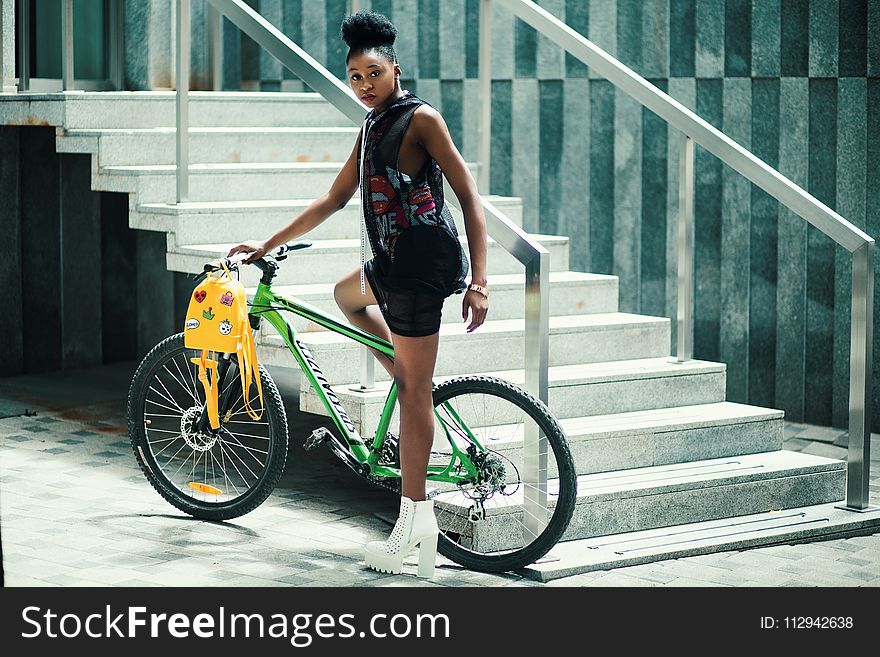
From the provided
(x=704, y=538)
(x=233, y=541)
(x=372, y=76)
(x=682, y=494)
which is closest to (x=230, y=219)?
(x=233, y=541)

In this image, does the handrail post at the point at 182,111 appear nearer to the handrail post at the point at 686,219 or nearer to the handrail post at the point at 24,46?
the handrail post at the point at 24,46

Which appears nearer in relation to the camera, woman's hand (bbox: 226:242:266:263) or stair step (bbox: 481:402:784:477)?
woman's hand (bbox: 226:242:266:263)

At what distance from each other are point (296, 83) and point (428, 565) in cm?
515

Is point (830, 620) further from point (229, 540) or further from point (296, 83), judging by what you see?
point (296, 83)

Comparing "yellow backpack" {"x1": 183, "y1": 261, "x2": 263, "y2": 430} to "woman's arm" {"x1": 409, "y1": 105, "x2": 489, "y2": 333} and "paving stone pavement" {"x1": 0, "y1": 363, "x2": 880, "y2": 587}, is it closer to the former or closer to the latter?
"paving stone pavement" {"x1": 0, "y1": 363, "x2": 880, "y2": 587}

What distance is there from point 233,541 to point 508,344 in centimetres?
151

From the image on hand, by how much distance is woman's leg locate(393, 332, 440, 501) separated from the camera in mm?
4656

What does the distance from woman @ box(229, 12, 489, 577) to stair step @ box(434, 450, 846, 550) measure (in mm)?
418

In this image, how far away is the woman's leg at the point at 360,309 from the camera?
4.97 m

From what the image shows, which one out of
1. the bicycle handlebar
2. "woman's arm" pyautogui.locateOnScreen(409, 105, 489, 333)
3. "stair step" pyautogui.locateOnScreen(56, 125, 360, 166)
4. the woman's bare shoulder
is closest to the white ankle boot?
"woman's arm" pyautogui.locateOnScreen(409, 105, 489, 333)

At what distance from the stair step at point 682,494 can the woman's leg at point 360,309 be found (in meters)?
0.60

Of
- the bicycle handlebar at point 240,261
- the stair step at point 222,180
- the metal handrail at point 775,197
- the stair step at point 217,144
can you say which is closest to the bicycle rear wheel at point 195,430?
the bicycle handlebar at point 240,261

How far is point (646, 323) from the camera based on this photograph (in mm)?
6410

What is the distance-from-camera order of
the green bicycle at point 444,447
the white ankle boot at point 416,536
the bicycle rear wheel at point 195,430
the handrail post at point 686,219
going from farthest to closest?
the handrail post at point 686,219 < the bicycle rear wheel at point 195,430 < the green bicycle at point 444,447 < the white ankle boot at point 416,536
